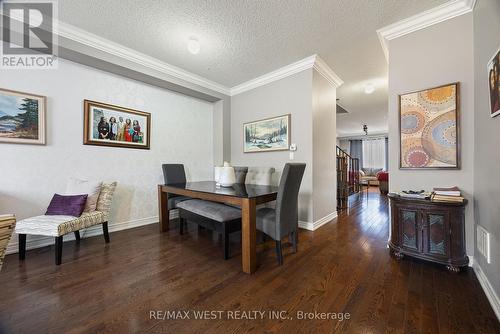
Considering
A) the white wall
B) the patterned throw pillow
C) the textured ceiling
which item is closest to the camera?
the textured ceiling

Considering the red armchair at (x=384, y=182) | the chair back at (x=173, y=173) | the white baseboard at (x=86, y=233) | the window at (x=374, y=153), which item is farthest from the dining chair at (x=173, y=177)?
the window at (x=374, y=153)

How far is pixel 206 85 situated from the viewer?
3.76 m

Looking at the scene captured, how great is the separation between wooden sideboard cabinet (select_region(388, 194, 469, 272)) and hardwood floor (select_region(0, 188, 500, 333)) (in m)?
0.13

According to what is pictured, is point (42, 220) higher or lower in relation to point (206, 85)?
lower

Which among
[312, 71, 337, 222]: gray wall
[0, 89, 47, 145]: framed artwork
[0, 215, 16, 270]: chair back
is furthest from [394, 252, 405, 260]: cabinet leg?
[0, 89, 47, 145]: framed artwork

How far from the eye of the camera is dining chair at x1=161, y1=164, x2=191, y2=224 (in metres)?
3.05

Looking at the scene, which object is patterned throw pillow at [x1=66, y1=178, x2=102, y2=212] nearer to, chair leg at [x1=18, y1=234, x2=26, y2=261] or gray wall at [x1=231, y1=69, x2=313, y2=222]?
chair leg at [x1=18, y1=234, x2=26, y2=261]

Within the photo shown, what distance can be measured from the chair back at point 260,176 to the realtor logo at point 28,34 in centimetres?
292

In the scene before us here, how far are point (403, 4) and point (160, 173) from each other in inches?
155

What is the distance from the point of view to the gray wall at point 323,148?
10.1 feet

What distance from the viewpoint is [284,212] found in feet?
6.49

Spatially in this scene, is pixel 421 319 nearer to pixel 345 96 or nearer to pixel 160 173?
pixel 160 173

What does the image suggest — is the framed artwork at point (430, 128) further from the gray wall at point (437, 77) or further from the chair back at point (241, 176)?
the chair back at point (241, 176)

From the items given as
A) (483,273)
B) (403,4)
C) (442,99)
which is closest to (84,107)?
(403,4)
